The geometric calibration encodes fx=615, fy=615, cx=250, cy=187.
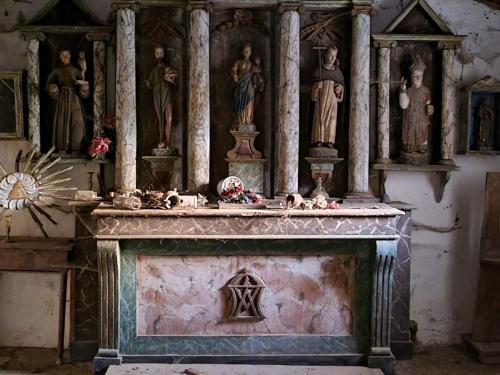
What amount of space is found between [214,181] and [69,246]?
143 centimetres

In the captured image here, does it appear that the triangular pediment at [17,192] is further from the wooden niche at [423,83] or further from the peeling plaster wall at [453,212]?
the peeling plaster wall at [453,212]

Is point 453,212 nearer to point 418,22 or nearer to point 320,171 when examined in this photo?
point 320,171

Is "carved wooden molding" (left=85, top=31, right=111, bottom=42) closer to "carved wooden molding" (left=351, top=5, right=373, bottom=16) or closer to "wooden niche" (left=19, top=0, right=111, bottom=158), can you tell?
"wooden niche" (left=19, top=0, right=111, bottom=158)

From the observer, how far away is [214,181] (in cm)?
577

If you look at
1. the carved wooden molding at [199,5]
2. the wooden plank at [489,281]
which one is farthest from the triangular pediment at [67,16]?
the wooden plank at [489,281]

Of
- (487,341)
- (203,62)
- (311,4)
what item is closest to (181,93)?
(203,62)

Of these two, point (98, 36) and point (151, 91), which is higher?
point (98, 36)

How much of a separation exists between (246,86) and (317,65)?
71 cm

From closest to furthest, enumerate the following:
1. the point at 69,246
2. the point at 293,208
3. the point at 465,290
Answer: the point at 293,208 < the point at 69,246 < the point at 465,290

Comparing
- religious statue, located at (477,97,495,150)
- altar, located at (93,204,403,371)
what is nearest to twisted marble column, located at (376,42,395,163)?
altar, located at (93,204,403,371)

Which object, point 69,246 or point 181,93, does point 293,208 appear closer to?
point 181,93

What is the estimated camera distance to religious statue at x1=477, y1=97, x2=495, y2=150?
5.73 m

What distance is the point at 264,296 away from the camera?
5203 mm

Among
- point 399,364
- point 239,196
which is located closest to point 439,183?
point 399,364
